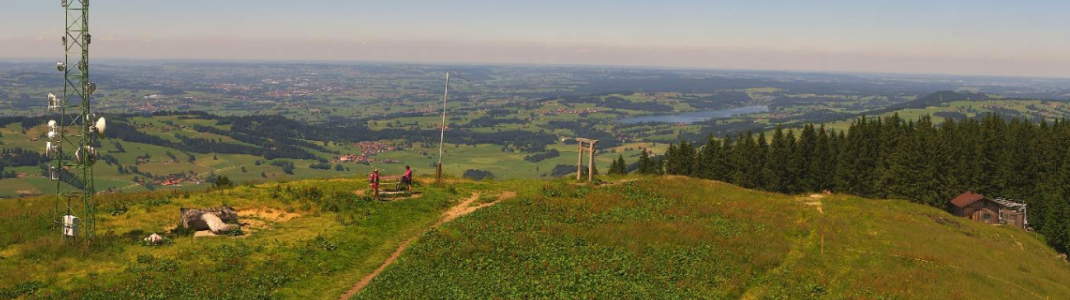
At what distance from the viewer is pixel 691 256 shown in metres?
29.3

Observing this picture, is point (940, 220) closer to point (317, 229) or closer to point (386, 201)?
point (386, 201)

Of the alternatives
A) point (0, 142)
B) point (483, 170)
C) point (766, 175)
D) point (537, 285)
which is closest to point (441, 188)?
point (537, 285)

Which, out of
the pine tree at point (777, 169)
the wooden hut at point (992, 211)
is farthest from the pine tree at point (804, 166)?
the wooden hut at point (992, 211)

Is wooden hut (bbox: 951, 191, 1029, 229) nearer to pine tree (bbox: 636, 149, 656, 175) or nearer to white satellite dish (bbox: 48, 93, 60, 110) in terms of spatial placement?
pine tree (bbox: 636, 149, 656, 175)

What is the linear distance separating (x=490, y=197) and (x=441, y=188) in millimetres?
4571

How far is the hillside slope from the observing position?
979 inches

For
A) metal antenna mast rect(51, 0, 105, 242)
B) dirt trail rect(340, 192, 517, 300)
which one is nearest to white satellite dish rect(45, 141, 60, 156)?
metal antenna mast rect(51, 0, 105, 242)

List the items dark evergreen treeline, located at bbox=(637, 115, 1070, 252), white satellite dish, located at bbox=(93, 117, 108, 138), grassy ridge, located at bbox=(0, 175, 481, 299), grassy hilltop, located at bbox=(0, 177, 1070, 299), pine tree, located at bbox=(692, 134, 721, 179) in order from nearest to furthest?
1. grassy ridge, located at bbox=(0, 175, 481, 299)
2. grassy hilltop, located at bbox=(0, 177, 1070, 299)
3. white satellite dish, located at bbox=(93, 117, 108, 138)
4. dark evergreen treeline, located at bbox=(637, 115, 1070, 252)
5. pine tree, located at bbox=(692, 134, 721, 179)

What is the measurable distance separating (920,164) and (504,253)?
6204 cm

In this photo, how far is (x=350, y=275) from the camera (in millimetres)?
26078

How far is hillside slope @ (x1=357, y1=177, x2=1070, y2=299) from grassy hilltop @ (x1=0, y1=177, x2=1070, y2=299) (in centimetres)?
11

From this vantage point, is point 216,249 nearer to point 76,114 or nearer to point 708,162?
point 76,114

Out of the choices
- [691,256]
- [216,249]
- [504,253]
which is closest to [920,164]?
[691,256]

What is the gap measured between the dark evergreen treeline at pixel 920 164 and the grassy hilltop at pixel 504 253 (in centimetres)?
3035
